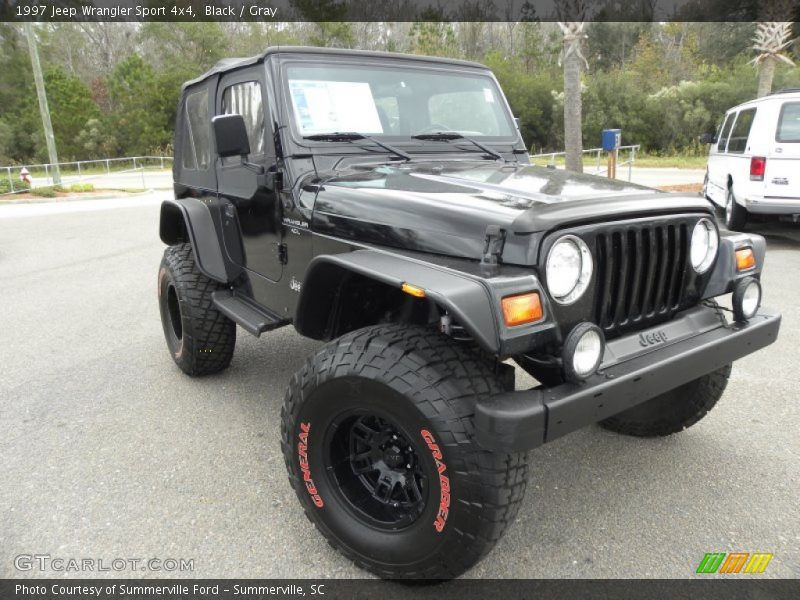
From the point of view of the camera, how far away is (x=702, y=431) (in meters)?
3.31

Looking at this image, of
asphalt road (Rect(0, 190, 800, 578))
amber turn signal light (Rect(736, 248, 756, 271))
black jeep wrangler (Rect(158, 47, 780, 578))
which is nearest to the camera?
black jeep wrangler (Rect(158, 47, 780, 578))

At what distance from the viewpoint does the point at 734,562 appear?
2.34 metres

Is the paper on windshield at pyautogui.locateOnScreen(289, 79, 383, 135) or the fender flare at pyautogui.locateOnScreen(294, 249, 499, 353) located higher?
the paper on windshield at pyautogui.locateOnScreen(289, 79, 383, 135)

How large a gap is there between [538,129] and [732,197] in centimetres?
2479

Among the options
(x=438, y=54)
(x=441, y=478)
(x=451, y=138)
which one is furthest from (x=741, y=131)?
(x=438, y=54)

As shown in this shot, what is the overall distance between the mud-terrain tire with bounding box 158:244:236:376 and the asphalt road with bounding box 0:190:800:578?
0.17 metres

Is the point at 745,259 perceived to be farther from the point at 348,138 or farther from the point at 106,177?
the point at 106,177

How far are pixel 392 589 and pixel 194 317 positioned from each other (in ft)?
→ 7.18

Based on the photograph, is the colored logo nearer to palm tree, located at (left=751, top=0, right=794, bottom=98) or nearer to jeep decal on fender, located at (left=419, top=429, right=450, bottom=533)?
jeep decal on fender, located at (left=419, top=429, right=450, bottom=533)

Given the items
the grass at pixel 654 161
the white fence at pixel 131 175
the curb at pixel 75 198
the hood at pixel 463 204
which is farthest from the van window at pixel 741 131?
the curb at pixel 75 198

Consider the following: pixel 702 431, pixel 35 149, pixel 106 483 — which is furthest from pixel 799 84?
pixel 35 149

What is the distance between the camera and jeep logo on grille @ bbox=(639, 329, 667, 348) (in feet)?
7.54

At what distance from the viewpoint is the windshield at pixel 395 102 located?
10.3 feet

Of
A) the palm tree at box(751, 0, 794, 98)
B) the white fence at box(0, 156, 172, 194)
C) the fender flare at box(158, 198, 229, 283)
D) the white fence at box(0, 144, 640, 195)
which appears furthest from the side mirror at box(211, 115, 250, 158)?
the white fence at box(0, 156, 172, 194)
